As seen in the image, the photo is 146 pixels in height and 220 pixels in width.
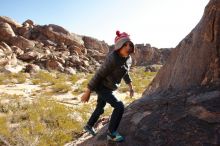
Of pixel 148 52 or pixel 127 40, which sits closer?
pixel 127 40

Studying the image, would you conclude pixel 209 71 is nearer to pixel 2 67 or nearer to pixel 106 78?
pixel 106 78

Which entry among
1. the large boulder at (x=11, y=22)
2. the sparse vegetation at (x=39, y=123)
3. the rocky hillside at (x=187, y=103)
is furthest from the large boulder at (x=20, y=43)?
the rocky hillside at (x=187, y=103)

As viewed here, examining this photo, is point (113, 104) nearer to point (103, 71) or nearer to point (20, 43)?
point (103, 71)

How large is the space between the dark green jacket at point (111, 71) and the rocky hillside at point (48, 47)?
2410 cm

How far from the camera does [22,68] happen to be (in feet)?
89.6

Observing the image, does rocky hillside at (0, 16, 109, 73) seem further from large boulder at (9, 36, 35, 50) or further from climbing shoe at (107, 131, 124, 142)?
climbing shoe at (107, 131, 124, 142)

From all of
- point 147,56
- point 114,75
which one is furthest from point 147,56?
point 114,75

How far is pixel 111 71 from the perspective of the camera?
15.0 feet

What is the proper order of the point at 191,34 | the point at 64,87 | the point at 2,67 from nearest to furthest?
the point at 191,34, the point at 64,87, the point at 2,67

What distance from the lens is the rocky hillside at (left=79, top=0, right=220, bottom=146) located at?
14.3ft

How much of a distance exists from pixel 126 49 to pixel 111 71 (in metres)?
0.38

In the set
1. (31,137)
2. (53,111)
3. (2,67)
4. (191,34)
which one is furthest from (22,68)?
(191,34)

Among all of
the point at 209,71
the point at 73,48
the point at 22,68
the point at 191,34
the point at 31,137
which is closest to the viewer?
the point at 209,71

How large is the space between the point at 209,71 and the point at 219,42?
1.86 feet
